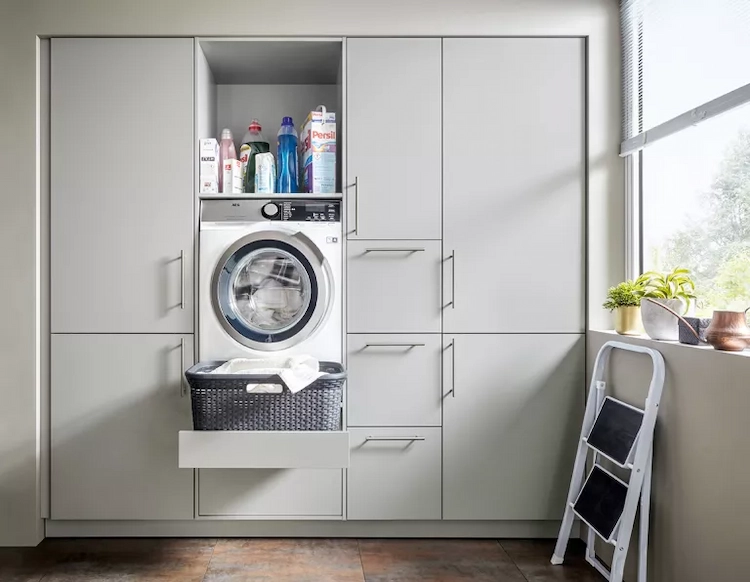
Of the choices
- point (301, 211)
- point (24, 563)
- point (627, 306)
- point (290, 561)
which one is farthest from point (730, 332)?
point (24, 563)

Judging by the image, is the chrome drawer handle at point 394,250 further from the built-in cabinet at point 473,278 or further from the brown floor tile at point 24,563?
the brown floor tile at point 24,563

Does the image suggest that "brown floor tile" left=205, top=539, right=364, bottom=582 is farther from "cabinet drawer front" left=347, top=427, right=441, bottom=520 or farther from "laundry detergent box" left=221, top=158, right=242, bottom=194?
"laundry detergent box" left=221, top=158, right=242, bottom=194

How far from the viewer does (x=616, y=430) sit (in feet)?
6.62

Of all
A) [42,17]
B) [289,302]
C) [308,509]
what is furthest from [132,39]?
[308,509]

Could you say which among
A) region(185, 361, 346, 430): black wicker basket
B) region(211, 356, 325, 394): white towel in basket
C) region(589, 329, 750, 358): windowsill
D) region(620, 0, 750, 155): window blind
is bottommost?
region(185, 361, 346, 430): black wicker basket

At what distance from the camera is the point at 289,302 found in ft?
7.97

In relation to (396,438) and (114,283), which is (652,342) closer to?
(396,438)

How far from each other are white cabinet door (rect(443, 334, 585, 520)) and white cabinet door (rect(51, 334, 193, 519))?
1.15 m

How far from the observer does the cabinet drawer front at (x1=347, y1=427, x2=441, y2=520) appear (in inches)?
95.3

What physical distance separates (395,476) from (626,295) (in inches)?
→ 45.6

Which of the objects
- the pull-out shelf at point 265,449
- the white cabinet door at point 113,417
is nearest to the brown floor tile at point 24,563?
the white cabinet door at point 113,417

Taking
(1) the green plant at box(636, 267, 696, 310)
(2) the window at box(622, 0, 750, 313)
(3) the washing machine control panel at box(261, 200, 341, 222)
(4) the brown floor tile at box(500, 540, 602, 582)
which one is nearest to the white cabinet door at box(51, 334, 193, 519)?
(3) the washing machine control panel at box(261, 200, 341, 222)

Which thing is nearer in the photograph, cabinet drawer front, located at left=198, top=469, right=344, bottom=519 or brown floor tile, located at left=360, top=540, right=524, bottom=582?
brown floor tile, located at left=360, top=540, right=524, bottom=582

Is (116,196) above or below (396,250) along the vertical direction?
above
